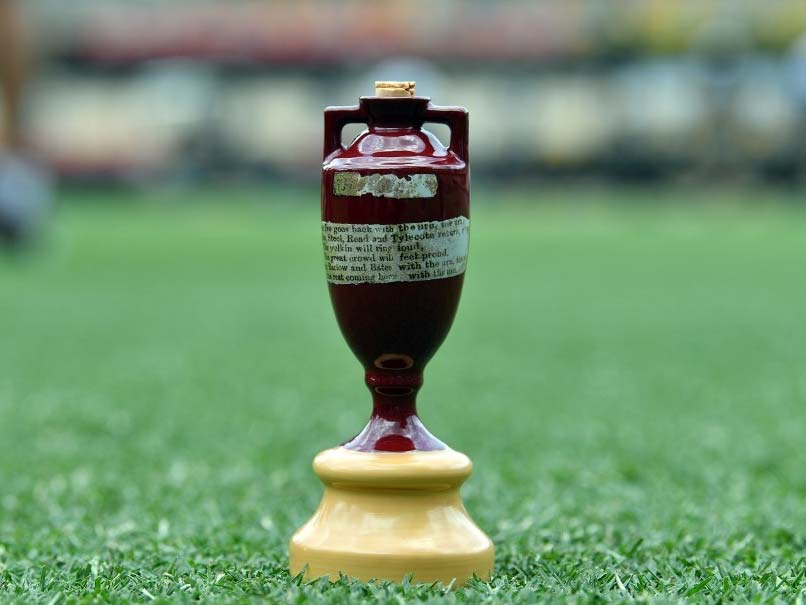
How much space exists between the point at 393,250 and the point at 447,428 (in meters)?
1.68

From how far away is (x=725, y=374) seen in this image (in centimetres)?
423

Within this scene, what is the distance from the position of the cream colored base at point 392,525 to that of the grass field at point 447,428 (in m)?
0.04

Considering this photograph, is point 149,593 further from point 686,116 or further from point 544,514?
point 686,116

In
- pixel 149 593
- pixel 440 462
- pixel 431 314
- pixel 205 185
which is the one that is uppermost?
pixel 431 314

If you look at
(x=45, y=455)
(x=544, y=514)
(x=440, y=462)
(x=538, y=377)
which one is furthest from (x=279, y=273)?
(x=440, y=462)

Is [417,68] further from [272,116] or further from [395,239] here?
[395,239]

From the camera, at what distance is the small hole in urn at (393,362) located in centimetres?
169

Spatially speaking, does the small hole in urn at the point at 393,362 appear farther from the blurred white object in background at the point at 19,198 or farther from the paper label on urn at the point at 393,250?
the blurred white object in background at the point at 19,198

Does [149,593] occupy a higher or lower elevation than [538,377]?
higher

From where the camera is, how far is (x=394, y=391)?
67.5 inches

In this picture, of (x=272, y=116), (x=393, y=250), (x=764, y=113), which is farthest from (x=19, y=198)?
(x=764, y=113)

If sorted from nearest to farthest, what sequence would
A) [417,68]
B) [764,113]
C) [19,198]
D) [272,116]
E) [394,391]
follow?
[394,391], [19,198], [417,68], [764,113], [272,116]

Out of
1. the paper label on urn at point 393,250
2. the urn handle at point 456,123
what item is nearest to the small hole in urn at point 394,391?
the paper label on urn at point 393,250

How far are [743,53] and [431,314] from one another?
2397cm
